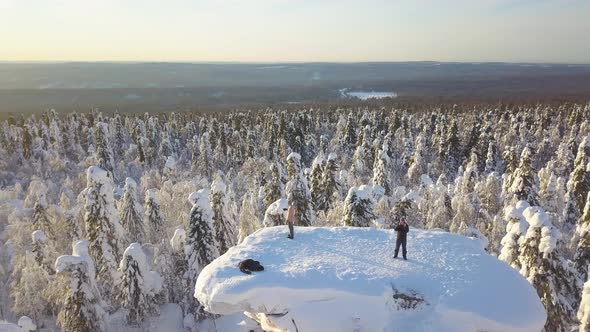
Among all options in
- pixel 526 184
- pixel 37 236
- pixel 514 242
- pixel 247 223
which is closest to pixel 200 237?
pixel 247 223

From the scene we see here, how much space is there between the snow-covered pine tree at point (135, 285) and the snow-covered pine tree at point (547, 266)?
23.1 metres

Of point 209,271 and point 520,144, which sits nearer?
point 209,271

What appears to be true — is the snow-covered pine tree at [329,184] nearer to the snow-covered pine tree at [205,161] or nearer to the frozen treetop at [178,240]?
the frozen treetop at [178,240]

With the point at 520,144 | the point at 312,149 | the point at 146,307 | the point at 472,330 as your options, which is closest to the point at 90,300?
the point at 146,307

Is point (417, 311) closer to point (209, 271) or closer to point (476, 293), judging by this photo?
point (476, 293)

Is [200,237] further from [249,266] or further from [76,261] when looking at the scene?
[249,266]

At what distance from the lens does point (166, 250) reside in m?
38.5

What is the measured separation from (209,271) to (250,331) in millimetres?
3173

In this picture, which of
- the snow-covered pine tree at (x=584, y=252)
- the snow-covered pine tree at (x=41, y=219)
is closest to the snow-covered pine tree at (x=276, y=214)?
the snow-covered pine tree at (x=584, y=252)

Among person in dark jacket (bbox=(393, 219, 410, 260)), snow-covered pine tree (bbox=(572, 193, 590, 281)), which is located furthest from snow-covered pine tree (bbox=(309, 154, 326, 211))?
person in dark jacket (bbox=(393, 219, 410, 260))

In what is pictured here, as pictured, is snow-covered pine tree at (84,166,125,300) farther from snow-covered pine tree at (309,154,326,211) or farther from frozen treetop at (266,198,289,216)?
snow-covered pine tree at (309,154,326,211)

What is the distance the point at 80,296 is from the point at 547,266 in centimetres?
2492

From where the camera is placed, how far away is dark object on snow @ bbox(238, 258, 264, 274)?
14.9 meters

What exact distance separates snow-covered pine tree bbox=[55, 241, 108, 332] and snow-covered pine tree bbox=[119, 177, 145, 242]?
40.4 feet
